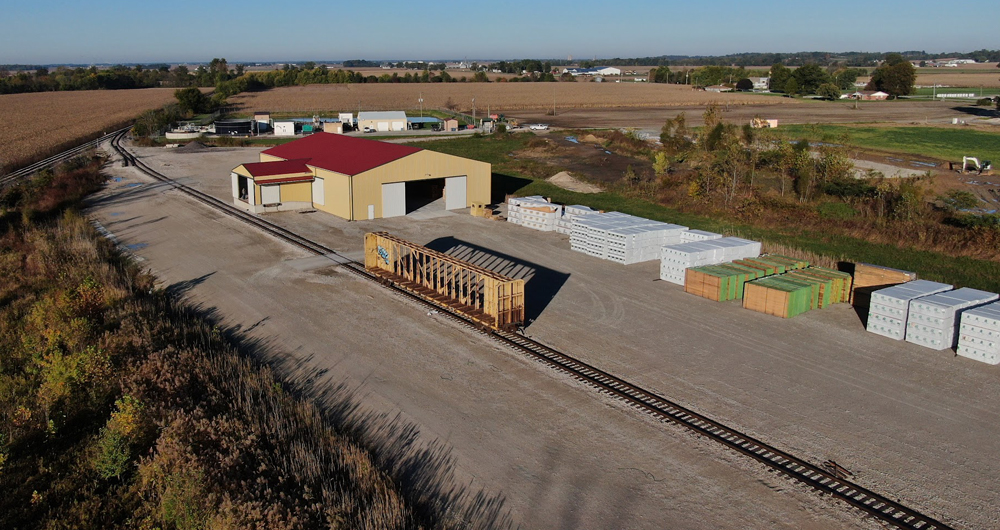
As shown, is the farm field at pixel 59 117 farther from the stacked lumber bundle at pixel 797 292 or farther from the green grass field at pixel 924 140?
the green grass field at pixel 924 140

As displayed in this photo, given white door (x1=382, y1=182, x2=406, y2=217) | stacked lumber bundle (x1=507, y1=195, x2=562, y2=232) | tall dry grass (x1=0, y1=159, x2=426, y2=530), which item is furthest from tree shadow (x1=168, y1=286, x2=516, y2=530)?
white door (x1=382, y1=182, x2=406, y2=217)

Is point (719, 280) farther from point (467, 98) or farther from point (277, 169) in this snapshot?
point (467, 98)

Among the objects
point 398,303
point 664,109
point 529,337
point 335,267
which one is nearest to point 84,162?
point 335,267

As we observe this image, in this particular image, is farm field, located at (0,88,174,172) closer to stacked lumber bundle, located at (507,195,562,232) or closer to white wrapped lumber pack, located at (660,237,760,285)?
stacked lumber bundle, located at (507,195,562,232)

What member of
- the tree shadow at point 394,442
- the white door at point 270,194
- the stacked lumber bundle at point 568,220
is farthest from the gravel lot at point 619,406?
the white door at point 270,194

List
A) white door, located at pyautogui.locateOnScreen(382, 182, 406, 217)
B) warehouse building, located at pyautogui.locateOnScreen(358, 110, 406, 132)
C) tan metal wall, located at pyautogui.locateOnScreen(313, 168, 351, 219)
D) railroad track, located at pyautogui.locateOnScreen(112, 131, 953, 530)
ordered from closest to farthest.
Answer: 1. railroad track, located at pyautogui.locateOnScreen(112, 131, 953, 530)
2. tan metal wall, located at pyautogui.locateOnScreen(313, 168, 351, 219)
3. white door, located at pyautogui.locateOnScreen(382, 182, 406, 217)
4. warehouse building, located at pyautogui.locateOnScreen(358, 110, 406, 132)

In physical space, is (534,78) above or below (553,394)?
above

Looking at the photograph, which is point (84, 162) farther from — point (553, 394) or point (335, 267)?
point (553, 394)

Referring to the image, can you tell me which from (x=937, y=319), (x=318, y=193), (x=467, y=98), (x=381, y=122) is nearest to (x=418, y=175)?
A: (x=318, y=193)
